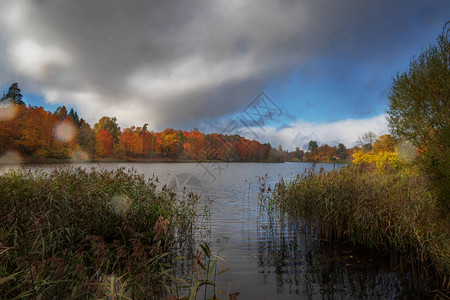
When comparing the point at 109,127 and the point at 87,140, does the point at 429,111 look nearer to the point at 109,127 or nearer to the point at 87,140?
the point at 87,140

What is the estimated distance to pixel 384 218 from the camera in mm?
7730

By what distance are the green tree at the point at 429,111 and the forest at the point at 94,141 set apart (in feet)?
34.1

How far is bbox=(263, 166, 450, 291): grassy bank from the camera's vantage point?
6.53 metres

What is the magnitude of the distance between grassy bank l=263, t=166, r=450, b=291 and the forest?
14037 millimetres

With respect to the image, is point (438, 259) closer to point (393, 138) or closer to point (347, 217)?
point (347, 217)

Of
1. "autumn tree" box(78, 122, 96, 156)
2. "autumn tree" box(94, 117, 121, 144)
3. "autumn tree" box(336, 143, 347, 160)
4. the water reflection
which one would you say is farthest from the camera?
"autumn tree" box(94, 117, 121, 144)

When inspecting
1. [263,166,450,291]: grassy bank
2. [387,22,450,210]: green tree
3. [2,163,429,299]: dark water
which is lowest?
[2,163,429,299]: dark water

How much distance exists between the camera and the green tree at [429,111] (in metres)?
8.48

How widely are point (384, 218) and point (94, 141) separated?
241ft

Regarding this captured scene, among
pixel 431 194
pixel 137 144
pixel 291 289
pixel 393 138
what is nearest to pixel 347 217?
pixel 431 194

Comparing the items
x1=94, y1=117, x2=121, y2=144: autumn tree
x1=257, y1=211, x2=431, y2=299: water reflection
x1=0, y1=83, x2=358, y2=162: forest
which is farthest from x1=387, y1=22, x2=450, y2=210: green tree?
x1=94, y1=117, x2=121, y2=144: autumn tree

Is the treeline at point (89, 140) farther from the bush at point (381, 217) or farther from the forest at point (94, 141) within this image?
the bush at point (381, 217)

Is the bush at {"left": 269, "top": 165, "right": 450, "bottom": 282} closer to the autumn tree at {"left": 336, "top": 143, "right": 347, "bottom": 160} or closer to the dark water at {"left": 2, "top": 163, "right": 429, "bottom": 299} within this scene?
the dark water at {"left": 2, "top": 163, "right": 429, "bottom": 299}

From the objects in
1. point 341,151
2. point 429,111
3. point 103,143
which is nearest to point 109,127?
point 103,143
